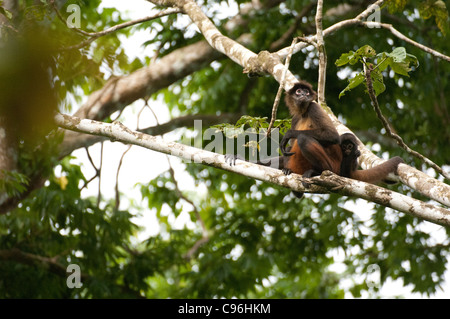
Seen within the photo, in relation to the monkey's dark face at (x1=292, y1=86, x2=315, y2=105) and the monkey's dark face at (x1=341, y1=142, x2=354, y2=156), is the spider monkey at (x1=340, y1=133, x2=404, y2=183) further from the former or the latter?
the monkey's dark face at (x1=292, y1=86, x2=315, y2=105)

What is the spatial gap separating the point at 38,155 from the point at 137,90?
2.04 meters

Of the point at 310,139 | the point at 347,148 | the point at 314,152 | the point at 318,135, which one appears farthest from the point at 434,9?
the point at 314,152

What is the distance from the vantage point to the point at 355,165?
6012 mm

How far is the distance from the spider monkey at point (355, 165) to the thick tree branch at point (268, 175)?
2.77 feet

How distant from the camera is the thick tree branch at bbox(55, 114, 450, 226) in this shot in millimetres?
4180

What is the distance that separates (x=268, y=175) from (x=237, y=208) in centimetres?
778

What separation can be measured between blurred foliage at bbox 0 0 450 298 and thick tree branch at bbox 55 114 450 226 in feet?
6.60

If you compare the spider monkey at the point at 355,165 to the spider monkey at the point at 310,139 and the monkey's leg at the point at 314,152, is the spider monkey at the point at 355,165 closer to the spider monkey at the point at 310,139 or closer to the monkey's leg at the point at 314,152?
the spider monkey at the point at 310,139

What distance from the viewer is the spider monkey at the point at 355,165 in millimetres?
5180

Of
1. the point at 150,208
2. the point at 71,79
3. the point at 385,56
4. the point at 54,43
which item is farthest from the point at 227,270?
the point at 385,56

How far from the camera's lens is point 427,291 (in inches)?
436

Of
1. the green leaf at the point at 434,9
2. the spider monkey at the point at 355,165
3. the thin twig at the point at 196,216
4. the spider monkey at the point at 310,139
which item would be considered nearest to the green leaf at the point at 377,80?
the spider monkey at the point at 355,165

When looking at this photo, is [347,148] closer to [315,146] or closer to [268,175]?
[315,146]

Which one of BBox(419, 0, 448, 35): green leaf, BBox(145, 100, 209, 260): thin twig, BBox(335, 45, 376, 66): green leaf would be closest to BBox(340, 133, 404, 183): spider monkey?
BBox(335, 45, 376, 66): green leaf
